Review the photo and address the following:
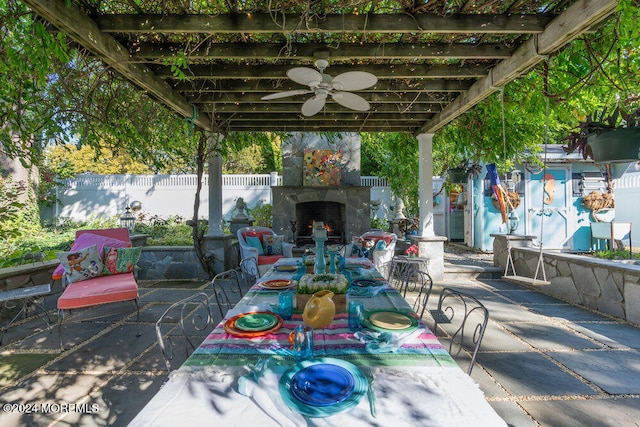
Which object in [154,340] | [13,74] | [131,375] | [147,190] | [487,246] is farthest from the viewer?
[147,190]

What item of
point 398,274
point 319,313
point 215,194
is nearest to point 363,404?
point 319,313

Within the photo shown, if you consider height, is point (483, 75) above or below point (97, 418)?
above

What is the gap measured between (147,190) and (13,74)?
1021 centimetres

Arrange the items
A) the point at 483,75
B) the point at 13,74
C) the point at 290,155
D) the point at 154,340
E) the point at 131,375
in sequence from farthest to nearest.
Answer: the point at 290,155 < the point at 483,75 < the point at 154,340 < the point at 13,74 < the point at 131,375

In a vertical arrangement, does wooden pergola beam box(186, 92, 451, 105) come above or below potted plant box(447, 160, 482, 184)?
above

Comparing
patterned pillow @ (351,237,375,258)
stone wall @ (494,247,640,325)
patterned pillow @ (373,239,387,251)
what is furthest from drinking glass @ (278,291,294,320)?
stone wall @ (494,247,640,325)

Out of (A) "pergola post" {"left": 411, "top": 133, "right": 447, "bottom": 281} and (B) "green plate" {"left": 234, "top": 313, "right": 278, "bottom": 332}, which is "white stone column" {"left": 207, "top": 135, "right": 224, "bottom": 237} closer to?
(A) "pergola post" {"left": 411, "top": 133, "right": 447, "bottom": 281}

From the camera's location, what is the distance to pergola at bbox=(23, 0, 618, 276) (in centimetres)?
220

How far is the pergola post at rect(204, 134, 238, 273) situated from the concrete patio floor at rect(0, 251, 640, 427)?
1.77m

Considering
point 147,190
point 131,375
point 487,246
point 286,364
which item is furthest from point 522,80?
point 147,190

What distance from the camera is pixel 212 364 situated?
116 cm

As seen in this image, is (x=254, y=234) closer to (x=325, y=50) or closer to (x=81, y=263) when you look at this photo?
(x=81, y=263)

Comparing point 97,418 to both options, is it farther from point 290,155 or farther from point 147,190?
point 147,190

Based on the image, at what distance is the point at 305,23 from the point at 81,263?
341 centimetres
